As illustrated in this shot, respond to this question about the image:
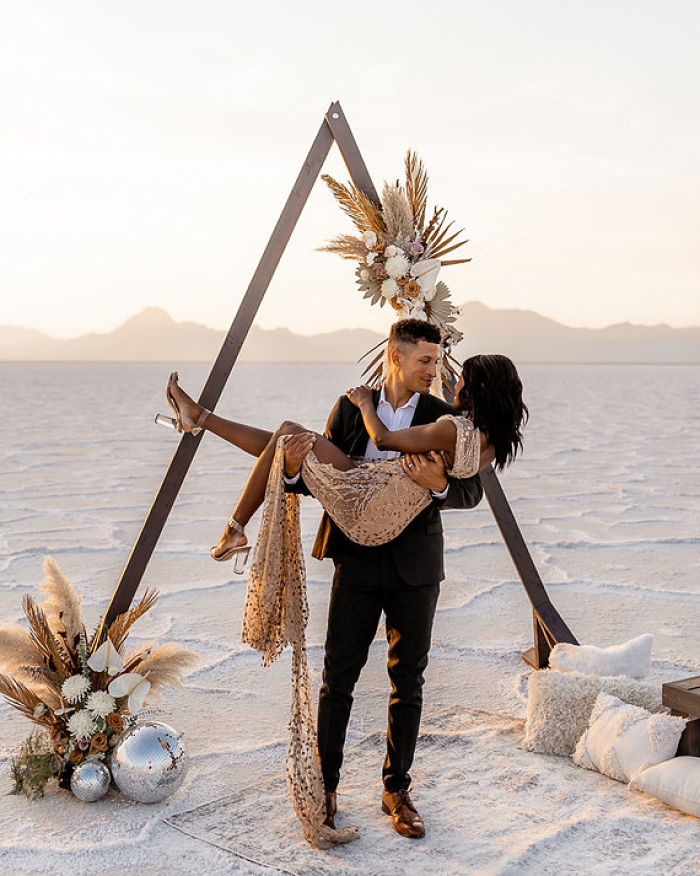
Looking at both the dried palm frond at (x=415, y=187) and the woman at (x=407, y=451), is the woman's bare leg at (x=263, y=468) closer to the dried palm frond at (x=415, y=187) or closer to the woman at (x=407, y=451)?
the woman at (x=407, y=451)

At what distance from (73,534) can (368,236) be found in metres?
6.25

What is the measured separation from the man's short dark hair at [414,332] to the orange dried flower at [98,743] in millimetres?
1935

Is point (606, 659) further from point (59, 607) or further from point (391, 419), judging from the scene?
point (59, 607)

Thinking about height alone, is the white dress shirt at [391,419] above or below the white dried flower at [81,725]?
above

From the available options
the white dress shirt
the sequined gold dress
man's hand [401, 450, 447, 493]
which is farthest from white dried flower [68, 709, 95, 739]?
man's hand [401, 450, 447, 493]

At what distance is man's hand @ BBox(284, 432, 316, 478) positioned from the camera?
3543 millimetres

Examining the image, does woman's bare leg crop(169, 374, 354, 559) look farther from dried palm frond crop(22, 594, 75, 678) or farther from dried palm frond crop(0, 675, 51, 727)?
dried palm frond crop(0, 675, 51, 727)

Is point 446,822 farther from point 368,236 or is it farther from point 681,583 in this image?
point 681,583

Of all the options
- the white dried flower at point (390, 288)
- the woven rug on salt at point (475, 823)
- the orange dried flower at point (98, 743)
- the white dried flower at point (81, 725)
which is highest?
the white dried flower at point (390, 288)

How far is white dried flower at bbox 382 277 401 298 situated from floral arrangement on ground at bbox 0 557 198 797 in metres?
1.71

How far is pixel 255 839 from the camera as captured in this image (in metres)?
3.47

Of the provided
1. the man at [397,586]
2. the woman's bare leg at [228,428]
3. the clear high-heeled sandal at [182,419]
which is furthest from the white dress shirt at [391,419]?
the clear high-heeled sandal at [182,419]

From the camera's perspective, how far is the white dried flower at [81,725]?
3.84m

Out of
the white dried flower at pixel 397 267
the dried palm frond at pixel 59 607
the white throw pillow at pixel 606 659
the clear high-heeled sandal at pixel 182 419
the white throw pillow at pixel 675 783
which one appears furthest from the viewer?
the white throw pillow at pixel 606 659
